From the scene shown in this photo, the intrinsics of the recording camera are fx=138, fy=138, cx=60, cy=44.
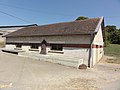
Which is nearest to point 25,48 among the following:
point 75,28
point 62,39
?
point 62,39

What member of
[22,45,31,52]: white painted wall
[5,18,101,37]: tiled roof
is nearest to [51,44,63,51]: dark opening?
[5,18,101,37]: tiled roof

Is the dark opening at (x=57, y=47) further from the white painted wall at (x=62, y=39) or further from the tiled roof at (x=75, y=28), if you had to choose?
the tiled roof at (x=75, y=28)

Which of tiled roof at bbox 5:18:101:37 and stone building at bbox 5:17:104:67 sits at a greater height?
tiled roof at bbox 5:18:101:37

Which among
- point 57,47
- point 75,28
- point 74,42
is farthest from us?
point 57,47

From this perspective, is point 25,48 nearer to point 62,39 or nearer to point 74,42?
point 62,39

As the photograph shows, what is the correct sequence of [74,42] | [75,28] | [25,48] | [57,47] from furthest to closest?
1. [25,48]
2. [57,47]
3. [75,28]
4. [74,42]

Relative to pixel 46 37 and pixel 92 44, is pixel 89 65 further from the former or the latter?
pixel 46 37

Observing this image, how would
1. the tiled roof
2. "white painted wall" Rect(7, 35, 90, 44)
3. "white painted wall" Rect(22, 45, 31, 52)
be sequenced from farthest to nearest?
"white painted wall" Rect(22, 45, 31, 52) < the tiled roof < "white painted wall" Rect(7, 35, 90, 44)

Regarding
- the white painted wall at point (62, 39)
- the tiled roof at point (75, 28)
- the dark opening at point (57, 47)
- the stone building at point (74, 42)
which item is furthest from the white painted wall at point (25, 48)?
the dark opening at point (57, 47)

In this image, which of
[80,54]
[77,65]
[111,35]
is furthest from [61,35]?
[111,35]

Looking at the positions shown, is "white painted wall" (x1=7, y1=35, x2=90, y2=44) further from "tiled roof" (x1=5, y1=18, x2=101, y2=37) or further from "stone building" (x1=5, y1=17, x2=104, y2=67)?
"tiled roof" (x1=5, y1=18, x2=101, y2=37)

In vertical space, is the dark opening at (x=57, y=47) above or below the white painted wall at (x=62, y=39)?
below

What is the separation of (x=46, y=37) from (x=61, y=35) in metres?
2.60

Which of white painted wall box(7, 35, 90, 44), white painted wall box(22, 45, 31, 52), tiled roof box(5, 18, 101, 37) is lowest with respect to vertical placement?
white painted wall box(22, 45, 31, 52)
